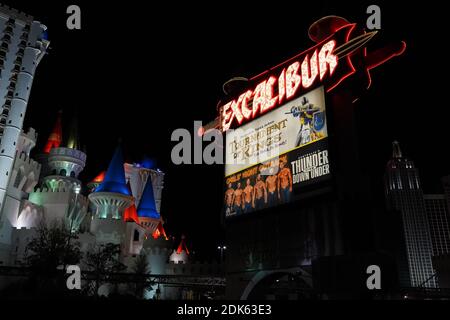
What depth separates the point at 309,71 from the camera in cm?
1581

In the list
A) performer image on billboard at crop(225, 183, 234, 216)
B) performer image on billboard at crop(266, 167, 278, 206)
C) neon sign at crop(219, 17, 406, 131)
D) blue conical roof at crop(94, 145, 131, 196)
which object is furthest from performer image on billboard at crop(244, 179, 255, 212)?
blue conical roof at crop(94, 145, 131, 196)

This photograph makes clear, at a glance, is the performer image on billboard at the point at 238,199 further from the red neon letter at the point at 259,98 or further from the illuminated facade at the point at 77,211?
the illuminated facade at the point at 77,211

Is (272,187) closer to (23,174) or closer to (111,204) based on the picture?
(111,204)

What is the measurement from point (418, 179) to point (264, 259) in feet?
504

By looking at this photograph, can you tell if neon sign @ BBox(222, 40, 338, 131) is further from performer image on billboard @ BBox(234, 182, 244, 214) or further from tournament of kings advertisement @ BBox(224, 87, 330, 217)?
performer image on billboard @ BBox(234, 182, 244, 214)

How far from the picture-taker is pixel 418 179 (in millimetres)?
149750

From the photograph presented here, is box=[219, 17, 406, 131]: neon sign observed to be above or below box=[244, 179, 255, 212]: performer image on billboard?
above

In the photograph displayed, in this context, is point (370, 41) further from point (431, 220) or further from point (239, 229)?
point (431, 220)

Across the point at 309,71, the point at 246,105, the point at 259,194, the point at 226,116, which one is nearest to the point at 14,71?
the point at 226,116

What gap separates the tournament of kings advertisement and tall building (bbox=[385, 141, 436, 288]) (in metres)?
125

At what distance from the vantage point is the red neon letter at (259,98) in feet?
58.1

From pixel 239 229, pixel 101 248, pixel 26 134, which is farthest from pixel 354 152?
pixel 26 134

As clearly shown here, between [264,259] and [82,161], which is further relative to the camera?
[82,161]

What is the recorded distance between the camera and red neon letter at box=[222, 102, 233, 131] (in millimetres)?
19625
